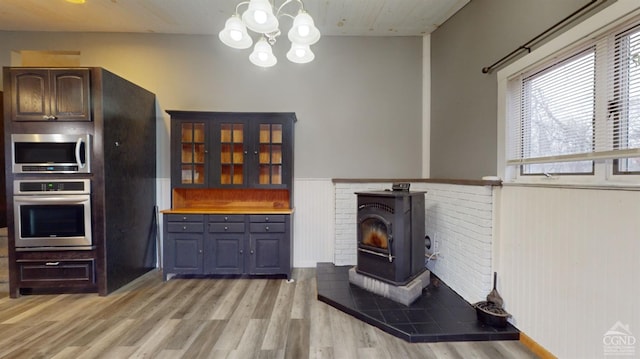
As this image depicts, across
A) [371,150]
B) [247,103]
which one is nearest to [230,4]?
[247,103]

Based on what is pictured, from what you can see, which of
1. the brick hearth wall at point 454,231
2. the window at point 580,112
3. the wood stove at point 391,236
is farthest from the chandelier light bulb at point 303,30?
the brick hearth wall at point 454,231

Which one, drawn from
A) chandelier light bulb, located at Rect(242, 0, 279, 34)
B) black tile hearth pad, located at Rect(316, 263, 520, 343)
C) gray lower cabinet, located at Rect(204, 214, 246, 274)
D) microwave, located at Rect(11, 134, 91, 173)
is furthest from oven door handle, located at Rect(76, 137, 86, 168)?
black tile hearth pad, located at Rect(316, 263, 520, 343)

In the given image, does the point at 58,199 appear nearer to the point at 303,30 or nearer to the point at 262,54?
the point at 262,54

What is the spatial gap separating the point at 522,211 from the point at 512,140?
0.63 metres

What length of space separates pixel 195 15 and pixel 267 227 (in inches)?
107

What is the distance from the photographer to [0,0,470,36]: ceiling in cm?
292

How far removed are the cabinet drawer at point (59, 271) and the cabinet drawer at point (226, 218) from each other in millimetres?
1276

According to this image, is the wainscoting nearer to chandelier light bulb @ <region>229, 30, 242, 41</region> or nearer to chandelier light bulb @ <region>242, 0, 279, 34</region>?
chandelier light bulb @ <region>242, 0, 279, 34</region>

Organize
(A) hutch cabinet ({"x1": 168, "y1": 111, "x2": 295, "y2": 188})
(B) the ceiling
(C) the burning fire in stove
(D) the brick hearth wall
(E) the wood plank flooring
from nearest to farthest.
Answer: (E) the wood plank flooring
(D) the brick hearth wall
(C) the burning fire in stove
(B) the ceiling
(A) hutch cabinet ({"x1": 168, "y1": 111, "x2": 295, "y2": 188})

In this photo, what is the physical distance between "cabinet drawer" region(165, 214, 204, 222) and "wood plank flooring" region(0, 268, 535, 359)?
782mm

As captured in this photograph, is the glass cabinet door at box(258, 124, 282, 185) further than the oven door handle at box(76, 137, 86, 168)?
Yes

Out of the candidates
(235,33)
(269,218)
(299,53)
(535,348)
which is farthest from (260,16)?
(535,348)

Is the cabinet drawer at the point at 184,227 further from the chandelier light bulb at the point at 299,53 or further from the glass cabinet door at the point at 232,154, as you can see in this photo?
the chandelier light bulb at the point at 299,53

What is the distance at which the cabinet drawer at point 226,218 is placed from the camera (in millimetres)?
3172
